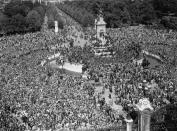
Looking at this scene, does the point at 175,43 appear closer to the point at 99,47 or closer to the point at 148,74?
the point at 99,47

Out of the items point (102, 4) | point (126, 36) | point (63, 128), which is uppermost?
point (102, 4)

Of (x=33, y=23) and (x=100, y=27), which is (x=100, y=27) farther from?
(x=33, y=23)

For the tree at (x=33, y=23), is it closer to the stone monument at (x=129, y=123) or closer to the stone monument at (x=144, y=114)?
the stone monument at (x=129, y=123)

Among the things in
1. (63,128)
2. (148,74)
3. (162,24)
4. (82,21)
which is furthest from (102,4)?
(63,128)

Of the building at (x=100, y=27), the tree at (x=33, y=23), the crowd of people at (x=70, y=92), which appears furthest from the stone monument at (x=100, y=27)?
the tree at (x=33, y=23)

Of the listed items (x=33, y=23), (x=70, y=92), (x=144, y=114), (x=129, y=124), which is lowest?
(x=70, y=92)

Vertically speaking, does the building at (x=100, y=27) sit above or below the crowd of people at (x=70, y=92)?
above

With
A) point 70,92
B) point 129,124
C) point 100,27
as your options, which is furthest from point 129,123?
point 100,27

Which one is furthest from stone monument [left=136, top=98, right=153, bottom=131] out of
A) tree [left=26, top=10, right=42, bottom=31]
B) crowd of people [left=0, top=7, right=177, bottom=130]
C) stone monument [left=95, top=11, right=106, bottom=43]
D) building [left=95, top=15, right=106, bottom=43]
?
tree [left=26, top=10, right=42, bottom=31]
